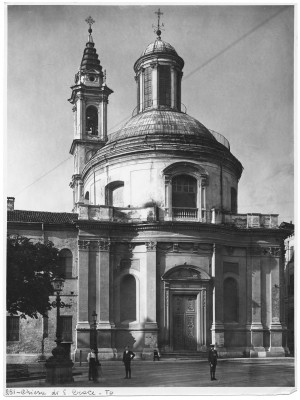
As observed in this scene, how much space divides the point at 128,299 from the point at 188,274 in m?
3.46

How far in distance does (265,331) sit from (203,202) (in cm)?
781

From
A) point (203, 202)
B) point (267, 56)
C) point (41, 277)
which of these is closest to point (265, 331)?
point (203, 202)

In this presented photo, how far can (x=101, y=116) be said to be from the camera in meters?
50.2

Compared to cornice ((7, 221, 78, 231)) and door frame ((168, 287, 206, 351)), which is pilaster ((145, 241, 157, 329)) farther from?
cornice ((7, 221, 78, 231))

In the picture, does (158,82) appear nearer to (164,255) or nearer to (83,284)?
(164,255)

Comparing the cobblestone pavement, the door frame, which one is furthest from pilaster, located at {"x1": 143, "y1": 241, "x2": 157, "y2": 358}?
the cobblestone pavement

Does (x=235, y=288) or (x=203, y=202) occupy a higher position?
(x=203, y=202)

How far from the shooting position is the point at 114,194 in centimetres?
3972

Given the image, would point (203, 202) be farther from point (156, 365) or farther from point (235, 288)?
point (156, 365)

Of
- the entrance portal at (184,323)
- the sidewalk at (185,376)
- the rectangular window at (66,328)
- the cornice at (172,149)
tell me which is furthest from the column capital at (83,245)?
the sidewalk at (185,376)

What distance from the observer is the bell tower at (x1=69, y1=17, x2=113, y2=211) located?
49281 mm

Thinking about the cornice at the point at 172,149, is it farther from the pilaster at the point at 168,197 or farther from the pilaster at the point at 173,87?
the pilaster at the point at 173,87

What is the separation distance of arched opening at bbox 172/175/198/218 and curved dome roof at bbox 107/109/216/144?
257 cm

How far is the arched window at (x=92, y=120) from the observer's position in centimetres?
5044
